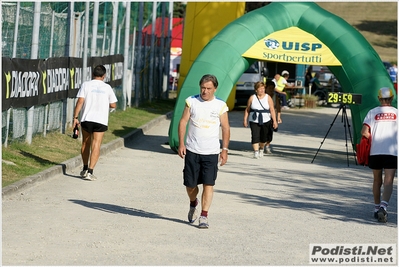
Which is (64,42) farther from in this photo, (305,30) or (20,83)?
(305,30)

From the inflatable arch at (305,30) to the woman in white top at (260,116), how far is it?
2.02 ft

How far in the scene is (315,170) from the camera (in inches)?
683

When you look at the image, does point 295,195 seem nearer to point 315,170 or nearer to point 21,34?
point 315,170

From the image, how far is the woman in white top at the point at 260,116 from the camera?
63.8ft

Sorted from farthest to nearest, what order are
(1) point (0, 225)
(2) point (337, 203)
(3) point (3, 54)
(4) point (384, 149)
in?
(3) point (3, 54) < (2) point (337, 203) < (4) point (384, 149) < (1) point (0, 225)

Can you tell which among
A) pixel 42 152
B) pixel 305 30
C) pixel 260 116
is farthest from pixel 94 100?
pixel 305 30

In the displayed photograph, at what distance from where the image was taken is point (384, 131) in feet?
38.3

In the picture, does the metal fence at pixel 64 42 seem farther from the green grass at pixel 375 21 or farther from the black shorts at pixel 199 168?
the green grass at pixel 375 21

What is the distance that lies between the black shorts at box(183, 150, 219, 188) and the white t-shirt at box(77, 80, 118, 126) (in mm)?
4424

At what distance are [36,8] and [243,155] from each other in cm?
554

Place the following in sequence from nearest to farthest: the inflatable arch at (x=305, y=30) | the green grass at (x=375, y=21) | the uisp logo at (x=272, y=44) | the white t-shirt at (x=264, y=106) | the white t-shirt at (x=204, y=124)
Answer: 1. the white t-shirt at (x=204, y=124)
2. the inflatable arch at (x=305, y=30)
3. the white t-shirt at (x=264, y=106)
4. the uisp logo at (x=272, y=44)
5. the green grass at (x=375, y=21)

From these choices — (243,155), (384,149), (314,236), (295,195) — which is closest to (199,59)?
(243,155)

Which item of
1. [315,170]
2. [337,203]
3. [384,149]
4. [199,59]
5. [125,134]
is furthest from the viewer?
[125,134]

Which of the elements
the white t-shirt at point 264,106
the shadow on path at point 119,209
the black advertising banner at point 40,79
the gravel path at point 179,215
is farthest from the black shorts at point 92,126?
the white t-shirt at point 264,106
